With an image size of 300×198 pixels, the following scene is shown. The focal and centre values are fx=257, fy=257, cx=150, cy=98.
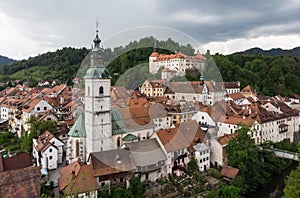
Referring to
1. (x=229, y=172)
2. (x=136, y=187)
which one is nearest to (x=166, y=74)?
(x=229, y=172)

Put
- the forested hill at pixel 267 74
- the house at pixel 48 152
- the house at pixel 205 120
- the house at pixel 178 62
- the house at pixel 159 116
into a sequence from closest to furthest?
the house at pixel 48 152, the house at pixel 159 116, the house at pixel 205 120, the house at pixel 178 62, the forested hill at pixel 267 74

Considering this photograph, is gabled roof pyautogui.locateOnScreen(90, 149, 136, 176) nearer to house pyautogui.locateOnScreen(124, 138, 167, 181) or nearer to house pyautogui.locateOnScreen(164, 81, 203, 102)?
house pyautogui.locateOnScreen(124, 138, 167, 181)

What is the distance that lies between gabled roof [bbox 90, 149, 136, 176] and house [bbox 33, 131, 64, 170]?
5760 millimetres

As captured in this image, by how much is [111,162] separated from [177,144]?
6242 millimetres

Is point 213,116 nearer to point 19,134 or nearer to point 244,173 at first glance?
point 244,173

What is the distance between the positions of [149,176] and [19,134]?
20.3 metres

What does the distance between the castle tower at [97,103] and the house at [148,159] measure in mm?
2874

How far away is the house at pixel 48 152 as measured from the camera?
22.1 metres

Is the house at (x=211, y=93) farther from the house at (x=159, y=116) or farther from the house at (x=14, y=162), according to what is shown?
the house at (x=14, y=162)

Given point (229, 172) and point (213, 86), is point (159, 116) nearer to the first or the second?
point (229, 172)

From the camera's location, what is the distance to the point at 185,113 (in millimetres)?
32938

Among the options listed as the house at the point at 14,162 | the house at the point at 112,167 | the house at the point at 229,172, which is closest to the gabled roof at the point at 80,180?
the house at the point at 112,167

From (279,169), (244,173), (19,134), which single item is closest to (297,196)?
(244,173)

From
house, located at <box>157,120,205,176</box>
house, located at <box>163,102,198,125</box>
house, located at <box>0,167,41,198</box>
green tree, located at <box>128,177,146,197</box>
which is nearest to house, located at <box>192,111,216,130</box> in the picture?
house, located at <box>163,102,198,125</box>
